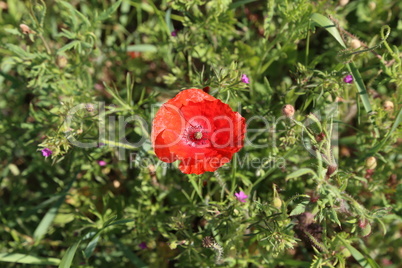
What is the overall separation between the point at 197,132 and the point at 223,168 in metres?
0.35

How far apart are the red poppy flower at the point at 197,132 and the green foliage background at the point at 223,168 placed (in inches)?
7.2

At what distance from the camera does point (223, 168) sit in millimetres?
2777

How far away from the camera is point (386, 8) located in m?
3.46

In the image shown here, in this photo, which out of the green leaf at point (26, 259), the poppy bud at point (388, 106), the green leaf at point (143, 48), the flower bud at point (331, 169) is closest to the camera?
the flower bud at point (331, 169)

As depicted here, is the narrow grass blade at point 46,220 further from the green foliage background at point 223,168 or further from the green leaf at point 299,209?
the green leaf at point 299,209

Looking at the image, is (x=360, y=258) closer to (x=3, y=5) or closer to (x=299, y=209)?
(x=299, y=209)

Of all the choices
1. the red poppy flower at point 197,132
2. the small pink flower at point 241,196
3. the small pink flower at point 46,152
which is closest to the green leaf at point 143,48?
the red poppy flower at point 197,132

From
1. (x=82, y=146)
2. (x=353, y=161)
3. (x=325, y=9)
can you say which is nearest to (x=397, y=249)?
(x=353, y=161)

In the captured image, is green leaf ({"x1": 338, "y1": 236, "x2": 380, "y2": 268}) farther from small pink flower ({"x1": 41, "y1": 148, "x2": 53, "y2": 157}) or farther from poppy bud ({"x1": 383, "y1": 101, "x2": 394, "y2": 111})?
small pink flower ({"x1": 41, "y1": 148, "x2": 53, "y2": 157})

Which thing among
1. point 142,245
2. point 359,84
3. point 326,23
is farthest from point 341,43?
point 142,245

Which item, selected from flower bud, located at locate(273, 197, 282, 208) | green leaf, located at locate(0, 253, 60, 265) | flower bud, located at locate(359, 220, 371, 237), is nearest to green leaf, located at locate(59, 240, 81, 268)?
green leaf, located at locate(0, 253, 60, 265)

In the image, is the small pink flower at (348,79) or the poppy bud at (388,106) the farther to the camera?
the poppy bud at (388,106)

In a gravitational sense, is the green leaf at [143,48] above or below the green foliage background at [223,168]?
above

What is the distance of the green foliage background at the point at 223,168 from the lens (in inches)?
100
